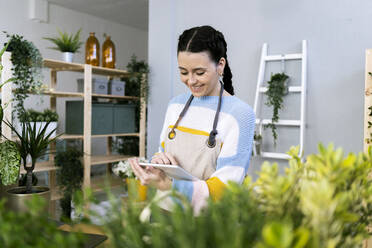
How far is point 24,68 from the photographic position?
319 cm

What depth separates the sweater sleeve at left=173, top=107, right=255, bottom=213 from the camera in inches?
47.1

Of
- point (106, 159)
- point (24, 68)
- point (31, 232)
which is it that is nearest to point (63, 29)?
point (106, 159)

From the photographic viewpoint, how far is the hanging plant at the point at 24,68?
125 inches

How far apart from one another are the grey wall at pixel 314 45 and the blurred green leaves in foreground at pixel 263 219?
2991 mm

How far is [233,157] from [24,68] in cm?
266

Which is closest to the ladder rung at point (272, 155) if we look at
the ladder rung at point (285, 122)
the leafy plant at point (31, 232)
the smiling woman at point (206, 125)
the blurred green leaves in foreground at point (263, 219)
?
the ladder rung at point (285, 122)

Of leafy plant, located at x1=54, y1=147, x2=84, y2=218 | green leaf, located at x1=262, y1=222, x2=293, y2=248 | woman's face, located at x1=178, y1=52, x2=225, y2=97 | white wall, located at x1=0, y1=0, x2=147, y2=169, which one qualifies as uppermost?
white wall, located at x1=0, y1=0, x2=147, y2=169

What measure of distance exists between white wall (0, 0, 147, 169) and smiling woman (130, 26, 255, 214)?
387cm

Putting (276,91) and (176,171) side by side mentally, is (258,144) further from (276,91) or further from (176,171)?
(176,171)

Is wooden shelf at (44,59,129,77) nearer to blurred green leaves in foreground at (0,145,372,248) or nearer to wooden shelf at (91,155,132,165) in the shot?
wooden shelf at (91,155,132,165)

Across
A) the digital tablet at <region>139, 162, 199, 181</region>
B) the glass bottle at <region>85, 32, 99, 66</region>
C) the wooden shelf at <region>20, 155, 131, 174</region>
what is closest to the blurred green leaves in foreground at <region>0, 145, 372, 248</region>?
the digital tablet at <region>139, 162, 199, 181</region>

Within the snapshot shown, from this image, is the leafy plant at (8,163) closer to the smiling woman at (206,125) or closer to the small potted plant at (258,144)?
the smiling woman at (206,125)

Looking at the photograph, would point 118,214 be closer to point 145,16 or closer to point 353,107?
point 353,107

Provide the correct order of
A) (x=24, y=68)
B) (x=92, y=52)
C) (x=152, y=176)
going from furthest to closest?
(x=92, y=52) < (x=24, y=68) < (x=152, y=176)
